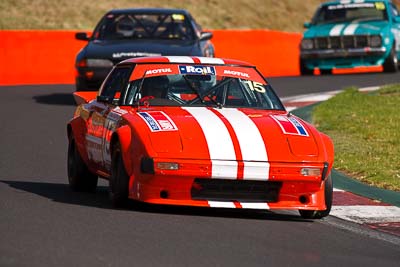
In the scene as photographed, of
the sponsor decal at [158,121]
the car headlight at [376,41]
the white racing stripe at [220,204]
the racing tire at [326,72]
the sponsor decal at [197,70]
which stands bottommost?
the racing tire at [326,72]

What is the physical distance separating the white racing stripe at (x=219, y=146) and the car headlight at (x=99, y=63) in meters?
8.65

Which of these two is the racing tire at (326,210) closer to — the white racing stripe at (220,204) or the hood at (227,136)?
the hood at (227,136)

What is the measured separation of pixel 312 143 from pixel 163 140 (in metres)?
1.06

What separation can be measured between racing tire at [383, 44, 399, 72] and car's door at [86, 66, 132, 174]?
16601 mm

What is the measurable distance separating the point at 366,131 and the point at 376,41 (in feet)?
37.6

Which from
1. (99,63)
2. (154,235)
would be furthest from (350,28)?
(154,235)

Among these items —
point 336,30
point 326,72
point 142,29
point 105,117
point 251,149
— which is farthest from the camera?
point 326,72

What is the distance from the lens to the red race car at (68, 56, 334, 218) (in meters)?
8.62

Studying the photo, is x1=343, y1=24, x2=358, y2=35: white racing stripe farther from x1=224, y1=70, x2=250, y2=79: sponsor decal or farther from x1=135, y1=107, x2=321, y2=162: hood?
x1=135, y1=107, x2=321, y2=162: hood

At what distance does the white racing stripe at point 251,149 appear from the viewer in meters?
8.62

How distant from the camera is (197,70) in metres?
10.0

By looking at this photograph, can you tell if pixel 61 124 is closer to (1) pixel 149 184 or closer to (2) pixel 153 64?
(2) pixel 153 64

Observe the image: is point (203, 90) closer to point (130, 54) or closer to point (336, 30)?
point (130, 54)

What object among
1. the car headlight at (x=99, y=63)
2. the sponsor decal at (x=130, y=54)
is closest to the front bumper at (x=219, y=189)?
the sponsor decal at (x=130, y=54)
